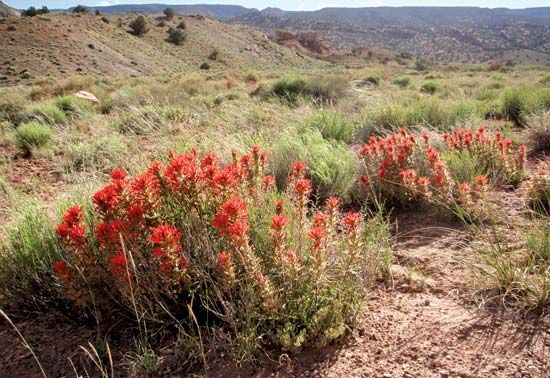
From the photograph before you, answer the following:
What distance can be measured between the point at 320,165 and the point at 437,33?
121m

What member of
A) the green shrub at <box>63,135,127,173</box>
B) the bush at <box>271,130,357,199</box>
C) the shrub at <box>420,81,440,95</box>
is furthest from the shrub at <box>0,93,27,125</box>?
the shrub at <box>420,81,440,95</box>

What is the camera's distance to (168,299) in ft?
6.68

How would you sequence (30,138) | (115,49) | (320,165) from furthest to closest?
(115,49), (30,138), (320,165)

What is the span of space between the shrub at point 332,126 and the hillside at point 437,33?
7232 cm

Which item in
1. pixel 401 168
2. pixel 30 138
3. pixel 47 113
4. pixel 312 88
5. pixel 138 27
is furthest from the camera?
pixel 138 27

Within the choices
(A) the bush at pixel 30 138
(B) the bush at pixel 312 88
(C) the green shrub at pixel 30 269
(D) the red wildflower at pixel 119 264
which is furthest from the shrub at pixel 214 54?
(D) the red wildflower at pixel 119 264

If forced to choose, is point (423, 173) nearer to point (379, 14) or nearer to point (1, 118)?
point (1, 118)

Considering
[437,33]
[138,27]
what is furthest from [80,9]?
[437,33]

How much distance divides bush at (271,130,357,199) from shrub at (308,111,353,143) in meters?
1.18

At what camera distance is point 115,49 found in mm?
39469

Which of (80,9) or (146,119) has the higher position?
(80,9)

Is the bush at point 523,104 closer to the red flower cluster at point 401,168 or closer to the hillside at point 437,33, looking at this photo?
the red flower cluster at point 401,168

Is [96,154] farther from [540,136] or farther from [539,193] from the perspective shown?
[540,136]

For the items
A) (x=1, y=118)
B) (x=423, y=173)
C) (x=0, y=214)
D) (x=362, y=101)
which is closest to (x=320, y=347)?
(x=423, y=173)
